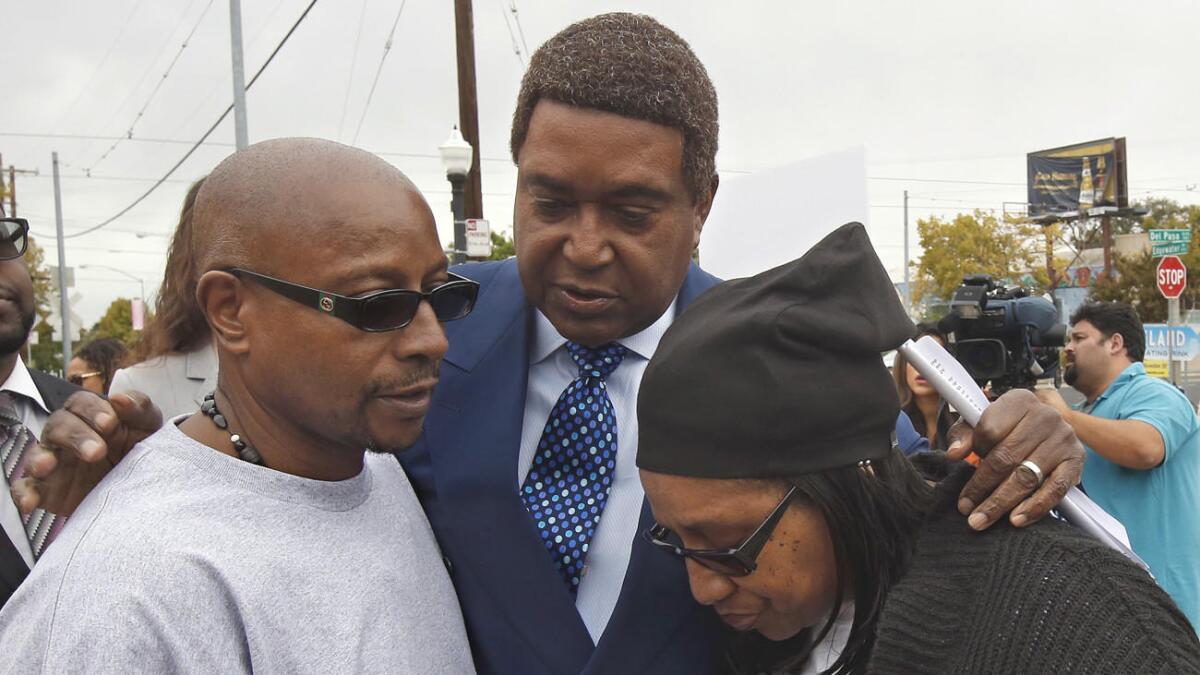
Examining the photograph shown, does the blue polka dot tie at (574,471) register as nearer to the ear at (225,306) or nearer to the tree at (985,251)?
the ear at (225,306)

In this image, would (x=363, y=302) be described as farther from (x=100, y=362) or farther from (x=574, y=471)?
(x=100, y=362)

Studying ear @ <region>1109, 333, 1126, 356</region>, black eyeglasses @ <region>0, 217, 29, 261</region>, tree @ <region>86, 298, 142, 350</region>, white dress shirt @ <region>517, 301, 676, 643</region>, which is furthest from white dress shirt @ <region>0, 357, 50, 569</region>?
tree @ <region>86, 298, 142, 350</region>

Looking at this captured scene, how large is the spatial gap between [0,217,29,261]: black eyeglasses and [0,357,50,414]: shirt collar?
34 centimetres

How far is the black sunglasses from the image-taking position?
144cm

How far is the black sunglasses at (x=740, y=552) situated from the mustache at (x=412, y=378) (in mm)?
481

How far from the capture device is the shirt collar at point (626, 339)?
75.7 inches

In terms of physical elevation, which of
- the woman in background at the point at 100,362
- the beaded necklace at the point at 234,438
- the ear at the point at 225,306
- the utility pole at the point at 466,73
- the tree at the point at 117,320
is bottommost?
the tree at the point at 117,320

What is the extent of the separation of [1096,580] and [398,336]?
1.10m

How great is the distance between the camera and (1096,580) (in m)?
1.27

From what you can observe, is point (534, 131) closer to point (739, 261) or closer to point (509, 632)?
point (739, 261)

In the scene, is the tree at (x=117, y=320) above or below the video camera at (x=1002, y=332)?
below

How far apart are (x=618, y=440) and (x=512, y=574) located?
1.10 feet

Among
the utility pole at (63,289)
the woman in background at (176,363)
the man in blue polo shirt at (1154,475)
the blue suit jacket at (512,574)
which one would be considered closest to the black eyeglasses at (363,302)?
the blue suit jacket at (512,574)

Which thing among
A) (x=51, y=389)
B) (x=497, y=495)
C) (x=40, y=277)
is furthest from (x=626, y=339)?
(x=40, y=277)
